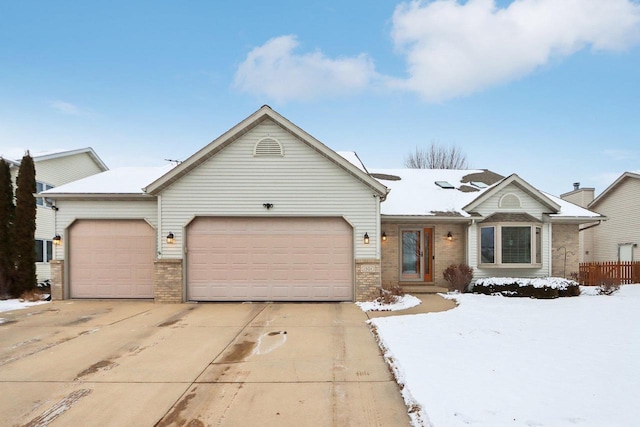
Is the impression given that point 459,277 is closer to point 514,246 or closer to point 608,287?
point 514,246

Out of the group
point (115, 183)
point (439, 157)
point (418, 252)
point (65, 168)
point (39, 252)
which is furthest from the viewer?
point (439, 157)

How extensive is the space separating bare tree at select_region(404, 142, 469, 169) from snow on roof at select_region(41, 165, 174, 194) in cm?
2701

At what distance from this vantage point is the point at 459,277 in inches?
506

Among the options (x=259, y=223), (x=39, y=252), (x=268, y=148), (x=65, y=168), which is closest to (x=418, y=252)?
(x=259, y=223)

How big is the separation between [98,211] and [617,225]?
26.5 metres

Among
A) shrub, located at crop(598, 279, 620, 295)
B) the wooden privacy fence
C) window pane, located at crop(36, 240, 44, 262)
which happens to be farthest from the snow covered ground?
the wooden privacy fence

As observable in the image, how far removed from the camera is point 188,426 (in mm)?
3717

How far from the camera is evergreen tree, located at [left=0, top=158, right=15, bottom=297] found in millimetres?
12436

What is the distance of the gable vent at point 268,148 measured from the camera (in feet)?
37.0

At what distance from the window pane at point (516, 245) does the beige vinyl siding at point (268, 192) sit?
5.66m

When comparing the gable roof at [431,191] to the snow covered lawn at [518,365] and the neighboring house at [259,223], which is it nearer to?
the neighboring house at [259,223]

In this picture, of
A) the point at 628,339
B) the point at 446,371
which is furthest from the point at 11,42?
the point at 628,339

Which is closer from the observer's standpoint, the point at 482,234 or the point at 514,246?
the point at 514,246

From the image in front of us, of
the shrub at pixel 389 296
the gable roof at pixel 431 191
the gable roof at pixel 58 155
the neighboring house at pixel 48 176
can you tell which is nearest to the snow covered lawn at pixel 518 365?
the shrub at pixel 389 296
